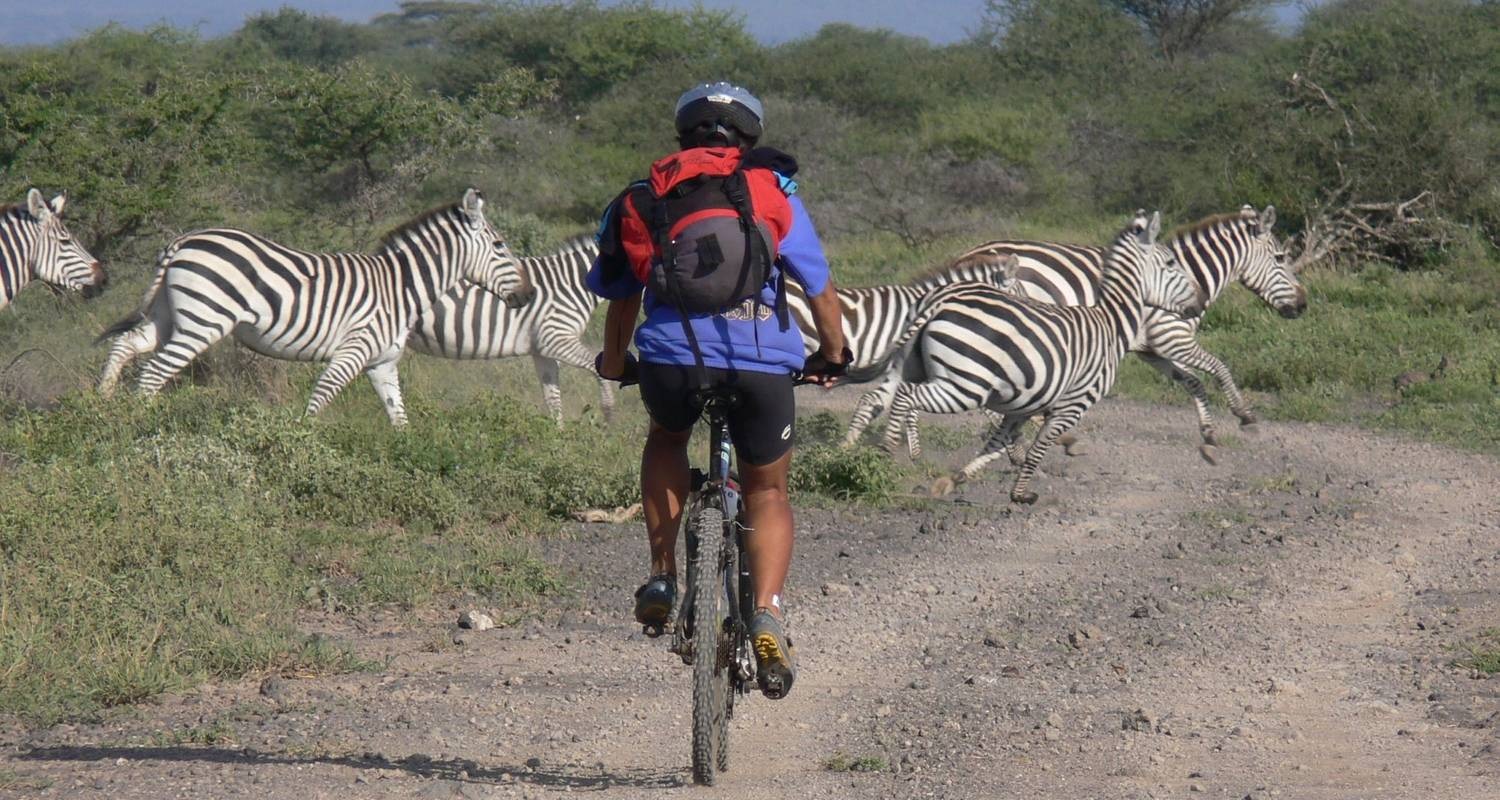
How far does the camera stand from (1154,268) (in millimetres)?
10555

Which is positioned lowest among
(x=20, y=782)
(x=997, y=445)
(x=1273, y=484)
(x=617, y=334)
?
(x=1273, y=484)

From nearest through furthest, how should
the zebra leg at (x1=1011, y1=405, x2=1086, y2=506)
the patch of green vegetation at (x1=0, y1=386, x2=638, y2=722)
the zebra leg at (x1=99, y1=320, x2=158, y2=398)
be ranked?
the patch of green vegetation at (x1=0, y1=386, x2=638, y2=722) < the zebra leg at (x1=1011, y1=405, x2=1086, y2=506) < the zebra leg at (x1=99, y1=320, x2=158, y2=398)

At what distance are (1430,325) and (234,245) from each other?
9.44 meters

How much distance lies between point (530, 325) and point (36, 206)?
2904 mm

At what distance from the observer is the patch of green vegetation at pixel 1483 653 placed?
5246 mm

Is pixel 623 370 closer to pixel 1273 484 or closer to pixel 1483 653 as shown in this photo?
pixel 1483 653

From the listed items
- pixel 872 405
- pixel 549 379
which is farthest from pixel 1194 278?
pixel 549 379

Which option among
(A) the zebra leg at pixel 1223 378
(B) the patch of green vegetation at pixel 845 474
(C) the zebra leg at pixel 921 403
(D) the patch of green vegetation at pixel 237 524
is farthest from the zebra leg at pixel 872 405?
(A) the zebra leg at pixel 1223 378

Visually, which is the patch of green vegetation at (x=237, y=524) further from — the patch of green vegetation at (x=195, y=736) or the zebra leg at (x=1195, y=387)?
the zebra leg at (x=1195, y=387)

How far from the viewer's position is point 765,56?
2953cm

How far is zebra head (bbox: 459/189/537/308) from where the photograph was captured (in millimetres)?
10016

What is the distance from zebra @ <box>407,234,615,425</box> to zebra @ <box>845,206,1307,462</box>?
187 cm

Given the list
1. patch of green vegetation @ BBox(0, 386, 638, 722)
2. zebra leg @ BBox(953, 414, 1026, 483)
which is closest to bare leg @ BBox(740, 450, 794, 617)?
patch of green vegetation @ BBox(0, 386, 638, 722)

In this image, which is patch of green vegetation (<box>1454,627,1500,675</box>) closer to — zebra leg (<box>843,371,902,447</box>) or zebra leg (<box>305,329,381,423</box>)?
zebra leg (<box>843,371,902,447</box>)
